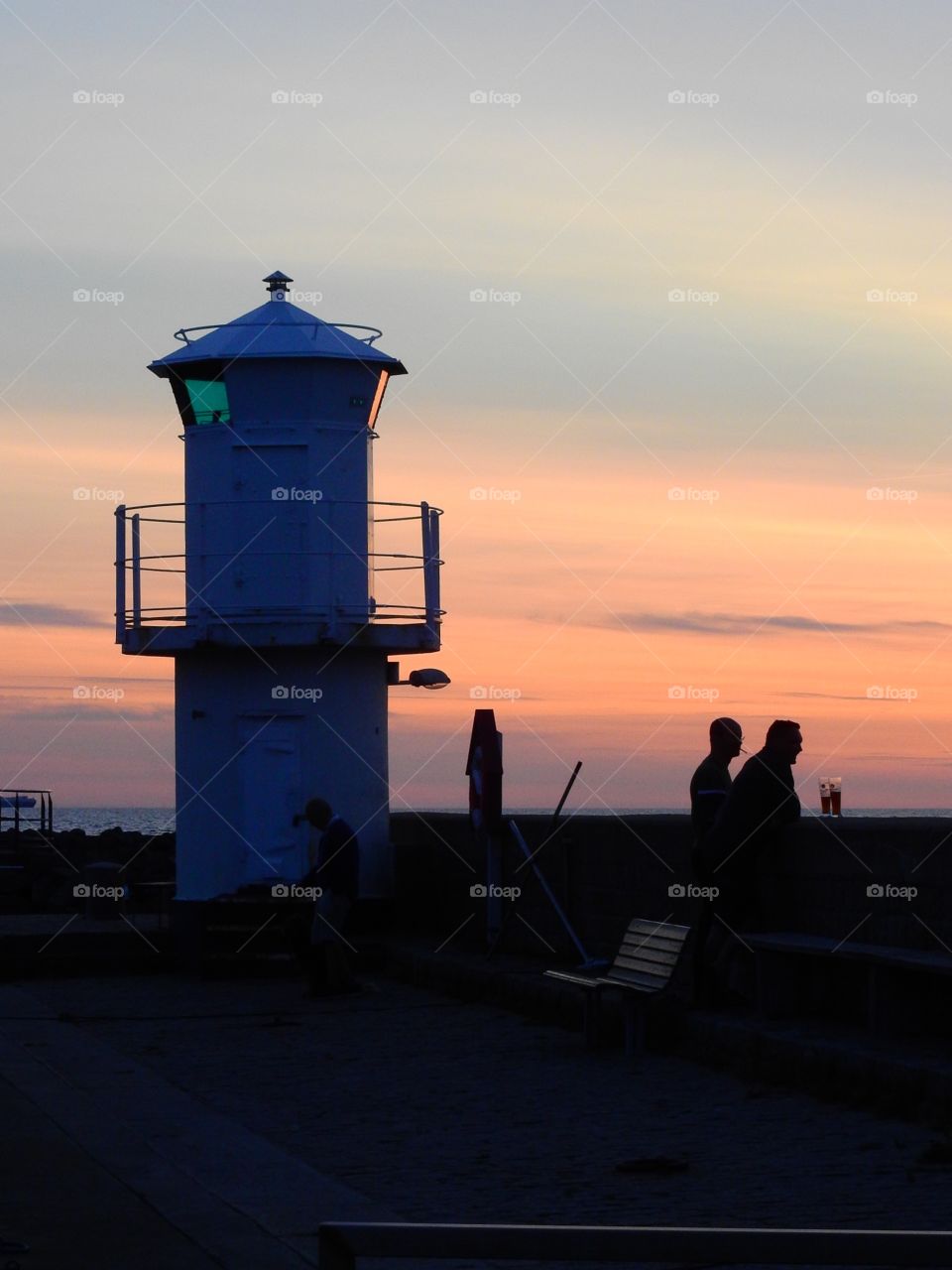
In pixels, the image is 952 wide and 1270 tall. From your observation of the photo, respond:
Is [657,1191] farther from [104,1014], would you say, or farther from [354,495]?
[354,495]

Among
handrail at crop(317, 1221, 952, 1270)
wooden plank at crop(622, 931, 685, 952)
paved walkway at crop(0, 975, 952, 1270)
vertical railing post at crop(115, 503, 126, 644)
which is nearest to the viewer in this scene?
handrail at crop(317, 1221, 952, 1270)

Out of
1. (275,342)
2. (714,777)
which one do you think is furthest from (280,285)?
(714,777)

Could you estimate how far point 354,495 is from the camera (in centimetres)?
1945

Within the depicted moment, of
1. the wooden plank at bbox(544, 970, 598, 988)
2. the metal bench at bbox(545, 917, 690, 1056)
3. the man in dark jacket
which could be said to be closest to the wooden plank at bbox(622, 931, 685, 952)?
the metal bench at bbox(545, 917, 690, 1056)

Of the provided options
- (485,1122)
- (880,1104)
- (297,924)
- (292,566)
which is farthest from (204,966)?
(880,1104)

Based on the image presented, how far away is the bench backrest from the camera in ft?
38.5

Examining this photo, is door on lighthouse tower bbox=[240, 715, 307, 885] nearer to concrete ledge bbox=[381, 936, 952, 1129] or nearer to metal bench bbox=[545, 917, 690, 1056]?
concrete ledge bbox=[381, 936, 952, 1129]

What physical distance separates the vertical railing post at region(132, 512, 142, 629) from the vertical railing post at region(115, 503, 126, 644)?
10cm

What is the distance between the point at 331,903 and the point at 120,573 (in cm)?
472

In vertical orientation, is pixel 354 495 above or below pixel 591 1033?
above

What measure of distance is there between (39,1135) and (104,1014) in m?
7.14

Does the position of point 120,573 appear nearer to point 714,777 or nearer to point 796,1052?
point 714,777

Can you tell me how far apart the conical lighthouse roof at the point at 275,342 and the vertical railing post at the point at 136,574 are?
201 cm

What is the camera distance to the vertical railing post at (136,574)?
747 inches
